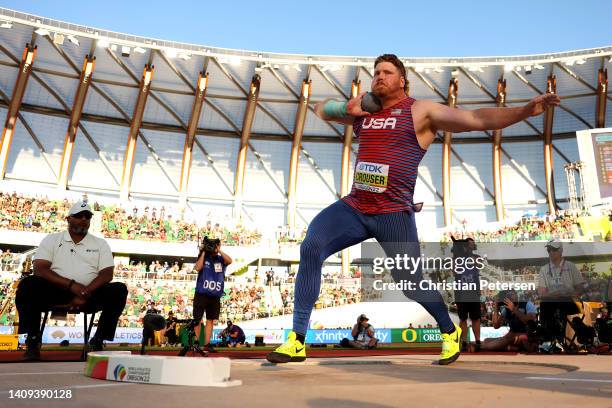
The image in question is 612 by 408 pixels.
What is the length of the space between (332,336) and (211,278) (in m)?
9.74

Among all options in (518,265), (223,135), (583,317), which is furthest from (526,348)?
(223,135)

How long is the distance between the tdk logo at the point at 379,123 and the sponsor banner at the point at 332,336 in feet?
42.9

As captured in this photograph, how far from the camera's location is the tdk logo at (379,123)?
3.93 m

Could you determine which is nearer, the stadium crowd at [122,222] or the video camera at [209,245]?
the video camera at [209,245]

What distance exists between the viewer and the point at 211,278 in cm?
761

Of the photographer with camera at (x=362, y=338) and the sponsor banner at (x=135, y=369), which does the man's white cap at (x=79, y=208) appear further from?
the photographer with camera at (x=362, y=338)

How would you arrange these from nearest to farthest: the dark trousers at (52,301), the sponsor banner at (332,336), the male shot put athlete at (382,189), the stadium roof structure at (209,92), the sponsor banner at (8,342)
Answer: the male shot put athlete at (382,189) < the dark trousers at (52,301) < the sponsor banner at (8,342) < the sponsor banner at (332,336) < the stadium roof structure at (209,92)

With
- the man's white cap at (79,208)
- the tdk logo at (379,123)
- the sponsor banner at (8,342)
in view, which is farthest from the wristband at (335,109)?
the sponsor banner at (8,342)

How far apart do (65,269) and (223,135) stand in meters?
30.5

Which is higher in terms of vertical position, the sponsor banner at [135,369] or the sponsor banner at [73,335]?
the sponsor banner at [73,335]

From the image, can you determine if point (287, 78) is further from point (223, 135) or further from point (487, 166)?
point (487, 166)

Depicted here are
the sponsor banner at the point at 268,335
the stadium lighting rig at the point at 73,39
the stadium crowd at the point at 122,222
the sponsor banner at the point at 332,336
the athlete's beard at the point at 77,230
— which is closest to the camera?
the athlete's beard at the point at 77,230

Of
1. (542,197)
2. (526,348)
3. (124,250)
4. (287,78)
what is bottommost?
(526,348)

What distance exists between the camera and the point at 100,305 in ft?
14.1
